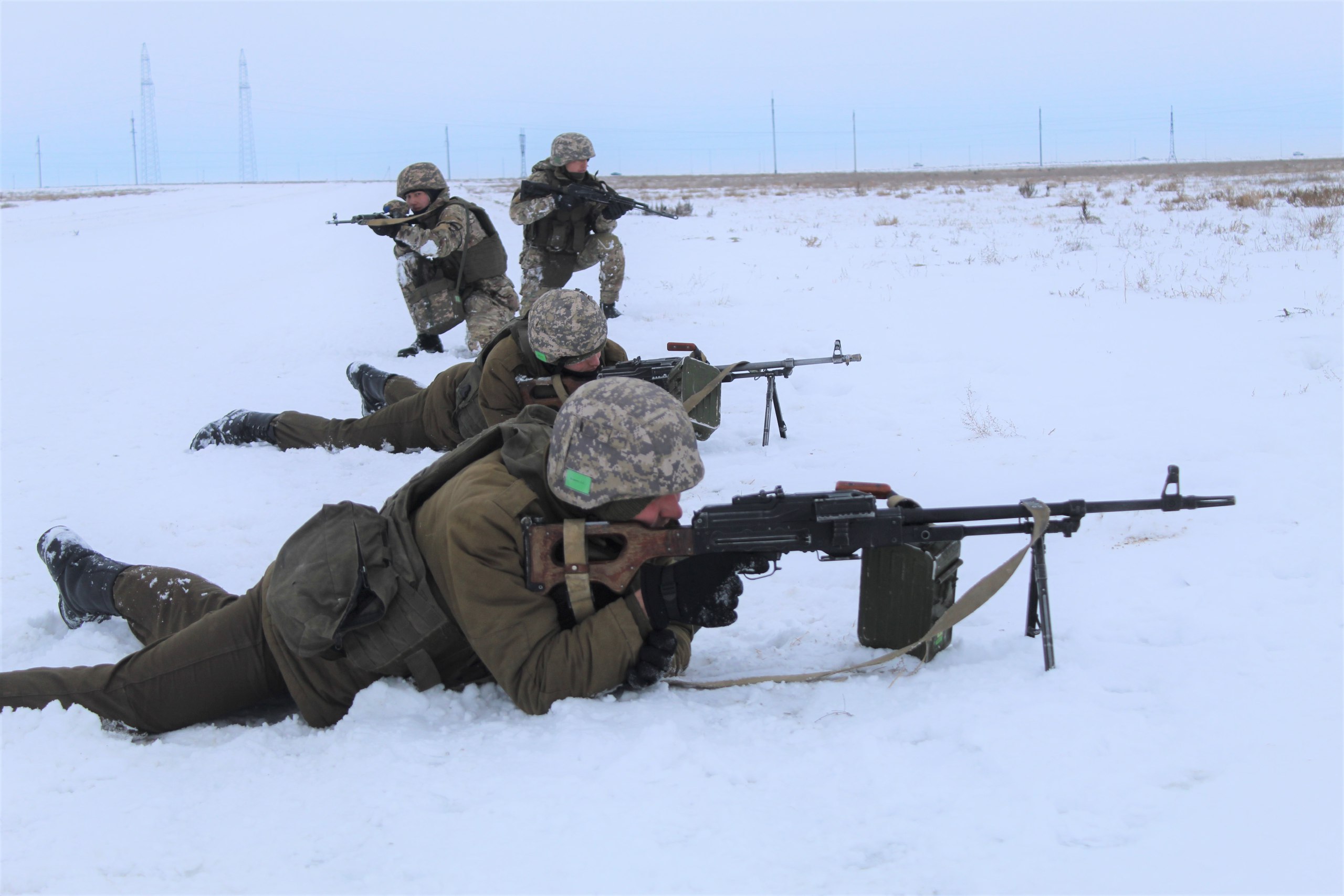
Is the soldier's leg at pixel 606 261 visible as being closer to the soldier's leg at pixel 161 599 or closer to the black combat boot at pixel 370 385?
the black combat boot at pixel 370 385

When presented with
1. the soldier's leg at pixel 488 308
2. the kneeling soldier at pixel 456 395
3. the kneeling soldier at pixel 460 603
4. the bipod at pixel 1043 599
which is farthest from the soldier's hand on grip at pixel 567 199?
the bipod at pixel 1043 599

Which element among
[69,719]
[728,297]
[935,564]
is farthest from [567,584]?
[728,297]

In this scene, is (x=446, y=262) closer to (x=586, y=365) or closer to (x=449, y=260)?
(x=449, y=260)

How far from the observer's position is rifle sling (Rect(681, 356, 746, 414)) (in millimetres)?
5852

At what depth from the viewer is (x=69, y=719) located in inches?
119

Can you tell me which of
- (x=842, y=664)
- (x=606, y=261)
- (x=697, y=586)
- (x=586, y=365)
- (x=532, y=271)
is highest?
(x=606, y=261)

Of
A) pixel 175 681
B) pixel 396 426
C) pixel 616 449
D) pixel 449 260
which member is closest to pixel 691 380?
pixel 396 426

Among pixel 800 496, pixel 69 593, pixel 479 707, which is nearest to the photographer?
pixel 800 496

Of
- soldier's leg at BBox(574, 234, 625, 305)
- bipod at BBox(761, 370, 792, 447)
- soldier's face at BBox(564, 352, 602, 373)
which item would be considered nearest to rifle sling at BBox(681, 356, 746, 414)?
bipod at BBox(761, 370, 792, 447)

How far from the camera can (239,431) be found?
624cm

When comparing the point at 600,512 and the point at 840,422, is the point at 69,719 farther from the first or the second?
the point at 840,422

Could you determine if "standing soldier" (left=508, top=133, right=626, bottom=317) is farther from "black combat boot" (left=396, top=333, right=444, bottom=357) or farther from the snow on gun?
the snow on gun

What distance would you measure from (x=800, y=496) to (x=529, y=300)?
22.8ft

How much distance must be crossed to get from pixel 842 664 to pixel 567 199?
22.1 feet
